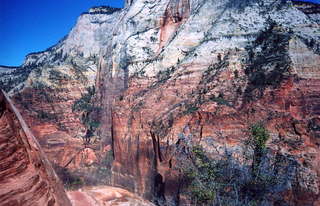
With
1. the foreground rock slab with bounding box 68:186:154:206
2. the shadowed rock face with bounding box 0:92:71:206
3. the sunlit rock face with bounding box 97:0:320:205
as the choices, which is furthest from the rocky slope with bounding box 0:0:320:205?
the shadowed rock face with bounding box 0:92:71:206

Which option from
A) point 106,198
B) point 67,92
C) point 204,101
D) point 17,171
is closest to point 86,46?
point 67,92

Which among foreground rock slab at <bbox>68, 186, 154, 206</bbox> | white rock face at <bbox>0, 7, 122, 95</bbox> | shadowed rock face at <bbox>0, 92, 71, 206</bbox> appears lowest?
foreground rock slab at <bbox>68, 186, 154, 206</bbox>

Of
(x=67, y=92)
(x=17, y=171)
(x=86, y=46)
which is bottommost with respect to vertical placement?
(x=17, y=171)

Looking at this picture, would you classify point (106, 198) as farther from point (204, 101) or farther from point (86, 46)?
point (86, 46)

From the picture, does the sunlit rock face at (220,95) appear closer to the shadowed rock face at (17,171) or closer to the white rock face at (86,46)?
the shadowed rock face at (17,171)

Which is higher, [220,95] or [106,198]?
[220,95]

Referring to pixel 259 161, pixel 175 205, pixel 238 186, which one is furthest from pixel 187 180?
pixel 259 161

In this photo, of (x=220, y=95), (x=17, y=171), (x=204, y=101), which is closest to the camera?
(x=17, y=171)

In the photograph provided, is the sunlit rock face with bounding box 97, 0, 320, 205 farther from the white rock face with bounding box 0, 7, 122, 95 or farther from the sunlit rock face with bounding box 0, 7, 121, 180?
the white rock face with bounding box 0, 7, 122, 95
